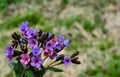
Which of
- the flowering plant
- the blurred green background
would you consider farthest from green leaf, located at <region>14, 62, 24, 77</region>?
the blurred green background

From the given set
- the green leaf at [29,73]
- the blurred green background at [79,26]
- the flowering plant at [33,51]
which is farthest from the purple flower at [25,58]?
the blurred green background at [79,26]

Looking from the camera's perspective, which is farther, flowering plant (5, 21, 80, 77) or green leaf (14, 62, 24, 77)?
green leaf (14, 62, 24, 77)

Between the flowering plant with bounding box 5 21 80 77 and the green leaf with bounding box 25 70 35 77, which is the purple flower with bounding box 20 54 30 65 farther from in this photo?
the green leaf with bounding box 25 70 35 77

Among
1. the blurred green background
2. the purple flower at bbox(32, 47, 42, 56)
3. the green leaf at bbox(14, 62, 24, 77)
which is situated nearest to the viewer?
the purple flower at bbox(32, 47, 42, 56)

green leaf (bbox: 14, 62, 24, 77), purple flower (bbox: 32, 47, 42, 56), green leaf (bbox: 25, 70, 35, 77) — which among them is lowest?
green leaf (bbox: 25, 70, 35, 77)

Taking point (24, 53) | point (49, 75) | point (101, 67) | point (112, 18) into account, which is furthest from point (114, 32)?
point (24, 53)

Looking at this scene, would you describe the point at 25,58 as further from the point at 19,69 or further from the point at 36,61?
the point at 19,69

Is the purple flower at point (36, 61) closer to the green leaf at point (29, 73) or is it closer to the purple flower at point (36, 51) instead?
the purple flower at point (36, 51)

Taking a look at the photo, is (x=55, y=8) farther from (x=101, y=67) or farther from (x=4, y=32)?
(x=101, y=67)

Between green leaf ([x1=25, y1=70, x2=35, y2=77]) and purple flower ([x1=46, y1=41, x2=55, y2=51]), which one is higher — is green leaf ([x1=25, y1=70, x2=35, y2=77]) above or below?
below
